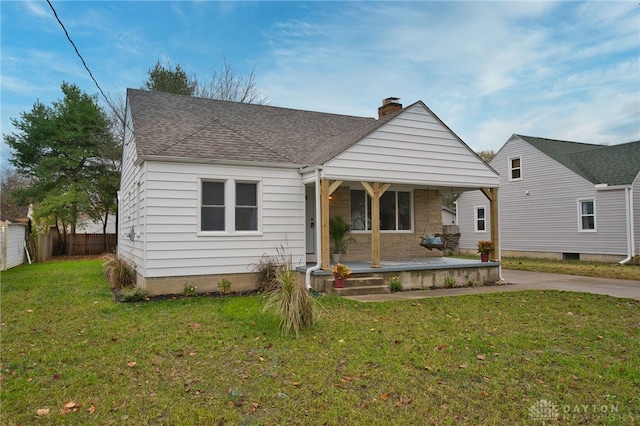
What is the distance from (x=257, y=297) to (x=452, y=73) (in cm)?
1204

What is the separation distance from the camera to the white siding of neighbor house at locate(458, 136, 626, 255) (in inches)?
698

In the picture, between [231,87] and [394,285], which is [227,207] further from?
[231,87]

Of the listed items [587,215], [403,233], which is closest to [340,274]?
[403,233]

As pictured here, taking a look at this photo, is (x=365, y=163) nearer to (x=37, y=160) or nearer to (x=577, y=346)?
(x=577, y=346)

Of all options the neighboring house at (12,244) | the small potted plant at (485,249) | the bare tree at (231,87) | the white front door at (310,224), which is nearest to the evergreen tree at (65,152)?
the neighboring house at (12,244)

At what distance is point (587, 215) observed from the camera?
18.7 meters

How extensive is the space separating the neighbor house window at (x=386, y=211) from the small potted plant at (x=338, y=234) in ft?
2.02

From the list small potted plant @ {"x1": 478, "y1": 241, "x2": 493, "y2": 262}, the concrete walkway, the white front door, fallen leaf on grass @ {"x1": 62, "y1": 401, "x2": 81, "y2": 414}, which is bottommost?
fallen leaf on grass @ {"x1": 62, "y1": 401, "x2": 81, "y2": 414}

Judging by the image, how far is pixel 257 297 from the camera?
9.03 m

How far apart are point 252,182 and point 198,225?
1.72 meters

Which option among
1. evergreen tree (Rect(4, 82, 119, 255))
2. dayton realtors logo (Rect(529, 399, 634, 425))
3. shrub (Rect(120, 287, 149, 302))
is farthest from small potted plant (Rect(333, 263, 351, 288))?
evergreen tree (Rect(4, 82, 119, 255))

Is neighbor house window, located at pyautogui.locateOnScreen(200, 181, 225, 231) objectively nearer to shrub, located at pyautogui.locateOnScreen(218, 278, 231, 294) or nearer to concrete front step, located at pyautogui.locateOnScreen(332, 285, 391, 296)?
shrub, located at pyautogui.locateOnScreen(218, 278, 231, 294)

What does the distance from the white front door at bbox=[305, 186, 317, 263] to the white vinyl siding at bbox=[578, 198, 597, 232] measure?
14134 mm

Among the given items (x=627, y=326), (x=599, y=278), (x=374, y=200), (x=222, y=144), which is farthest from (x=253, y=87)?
(x=627, y=326)
